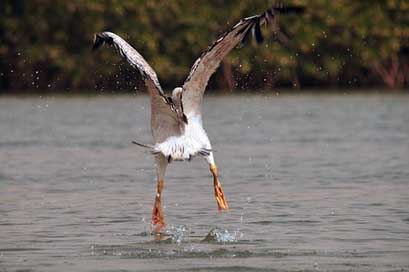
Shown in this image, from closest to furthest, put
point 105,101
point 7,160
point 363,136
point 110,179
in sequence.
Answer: point 110,179 → point 7,160 → point 363,136 → point 105,101

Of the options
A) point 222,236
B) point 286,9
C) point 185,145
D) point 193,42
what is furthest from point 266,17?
point 193,42

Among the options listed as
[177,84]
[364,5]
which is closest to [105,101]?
[177,84]

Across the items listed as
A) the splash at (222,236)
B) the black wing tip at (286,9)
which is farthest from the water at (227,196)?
the black wing tip at (286,9)

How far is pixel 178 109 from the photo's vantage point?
43.7 feet

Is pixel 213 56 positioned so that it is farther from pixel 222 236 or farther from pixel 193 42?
pixel 193 42

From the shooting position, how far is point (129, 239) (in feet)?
41.8

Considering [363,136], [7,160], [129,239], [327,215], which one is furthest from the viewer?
[363,136]

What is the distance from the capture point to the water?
11.5 m

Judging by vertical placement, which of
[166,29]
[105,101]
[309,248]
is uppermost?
[166,29]

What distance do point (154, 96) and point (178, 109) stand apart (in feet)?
1.10

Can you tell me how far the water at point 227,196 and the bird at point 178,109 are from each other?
0.72 m

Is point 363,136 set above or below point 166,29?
below

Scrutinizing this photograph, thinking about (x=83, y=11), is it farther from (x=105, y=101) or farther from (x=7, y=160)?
(x=7, y=160)

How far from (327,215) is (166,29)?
3413cm
